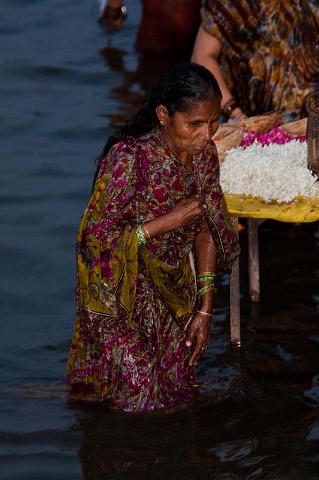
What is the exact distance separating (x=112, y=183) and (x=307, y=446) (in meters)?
1.44

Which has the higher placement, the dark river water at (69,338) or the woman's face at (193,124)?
the woman's face at (193,124)

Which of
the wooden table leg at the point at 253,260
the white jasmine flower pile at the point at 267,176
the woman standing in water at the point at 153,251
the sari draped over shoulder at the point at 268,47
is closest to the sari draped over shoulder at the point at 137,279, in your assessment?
the woman standing in water at the point at 153,251

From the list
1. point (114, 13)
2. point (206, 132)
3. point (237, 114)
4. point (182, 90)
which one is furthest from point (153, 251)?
point (114, 13)

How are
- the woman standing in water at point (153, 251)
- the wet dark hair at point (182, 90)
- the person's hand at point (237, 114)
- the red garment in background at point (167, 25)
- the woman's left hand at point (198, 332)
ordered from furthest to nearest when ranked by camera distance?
the red garment in background at point (167, 25)
the person's hand at point (237, 114)
the woman's left hand at point (198, 332)
the woman standing in water at point (153, 251)
the wet dark hair at point (182, 90)

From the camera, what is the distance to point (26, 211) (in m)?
8.73

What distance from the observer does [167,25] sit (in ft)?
36.6

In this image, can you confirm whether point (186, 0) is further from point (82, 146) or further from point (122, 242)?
point (122, 242)

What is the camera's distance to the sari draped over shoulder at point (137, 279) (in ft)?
17.8

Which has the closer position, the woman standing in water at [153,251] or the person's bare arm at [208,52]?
the woman standing in water at [153,251]

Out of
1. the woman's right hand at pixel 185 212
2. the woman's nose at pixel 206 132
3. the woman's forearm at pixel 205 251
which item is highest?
the woman's nose at pixel 206 132

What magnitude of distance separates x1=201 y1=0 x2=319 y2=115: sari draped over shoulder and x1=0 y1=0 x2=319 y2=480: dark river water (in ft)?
2.73

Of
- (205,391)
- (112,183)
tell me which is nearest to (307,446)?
(205,391)

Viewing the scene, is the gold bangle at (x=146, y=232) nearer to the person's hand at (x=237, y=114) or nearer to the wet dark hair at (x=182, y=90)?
the wet dark hair at (x=182, y=90)

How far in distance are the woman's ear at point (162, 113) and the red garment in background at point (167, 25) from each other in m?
5.53
